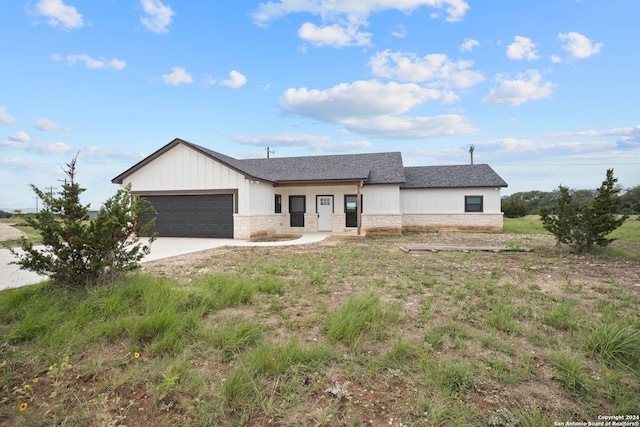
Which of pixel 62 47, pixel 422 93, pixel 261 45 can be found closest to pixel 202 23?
pixel 261 45

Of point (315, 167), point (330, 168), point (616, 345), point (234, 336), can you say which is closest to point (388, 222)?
point (330, 168)

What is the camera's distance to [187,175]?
49.6 feet

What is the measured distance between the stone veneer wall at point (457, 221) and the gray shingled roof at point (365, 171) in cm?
194

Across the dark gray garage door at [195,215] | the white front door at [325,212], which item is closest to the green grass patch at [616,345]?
the dark gray garage door at [195,215]

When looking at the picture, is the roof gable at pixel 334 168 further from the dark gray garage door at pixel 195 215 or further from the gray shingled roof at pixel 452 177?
the dark gray garage door at pixel 195 215

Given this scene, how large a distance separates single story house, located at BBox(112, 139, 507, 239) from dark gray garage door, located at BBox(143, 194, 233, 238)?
51 millimetres

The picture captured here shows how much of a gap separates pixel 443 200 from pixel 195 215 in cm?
1517

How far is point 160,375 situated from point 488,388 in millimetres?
3033

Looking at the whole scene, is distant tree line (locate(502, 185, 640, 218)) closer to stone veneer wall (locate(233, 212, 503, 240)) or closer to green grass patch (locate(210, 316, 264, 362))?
stone veneer wall (locate(233, 212, 503, 240))

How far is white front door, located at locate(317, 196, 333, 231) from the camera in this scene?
18.4 metres

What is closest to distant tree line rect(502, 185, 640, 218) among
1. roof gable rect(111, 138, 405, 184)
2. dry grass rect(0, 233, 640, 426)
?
dry grass rect(0, 233, 640, 426)

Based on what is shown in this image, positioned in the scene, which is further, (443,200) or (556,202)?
(443,200)

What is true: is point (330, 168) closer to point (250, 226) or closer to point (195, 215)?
point (250, 226)

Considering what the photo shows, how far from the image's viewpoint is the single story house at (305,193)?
14953 mm
